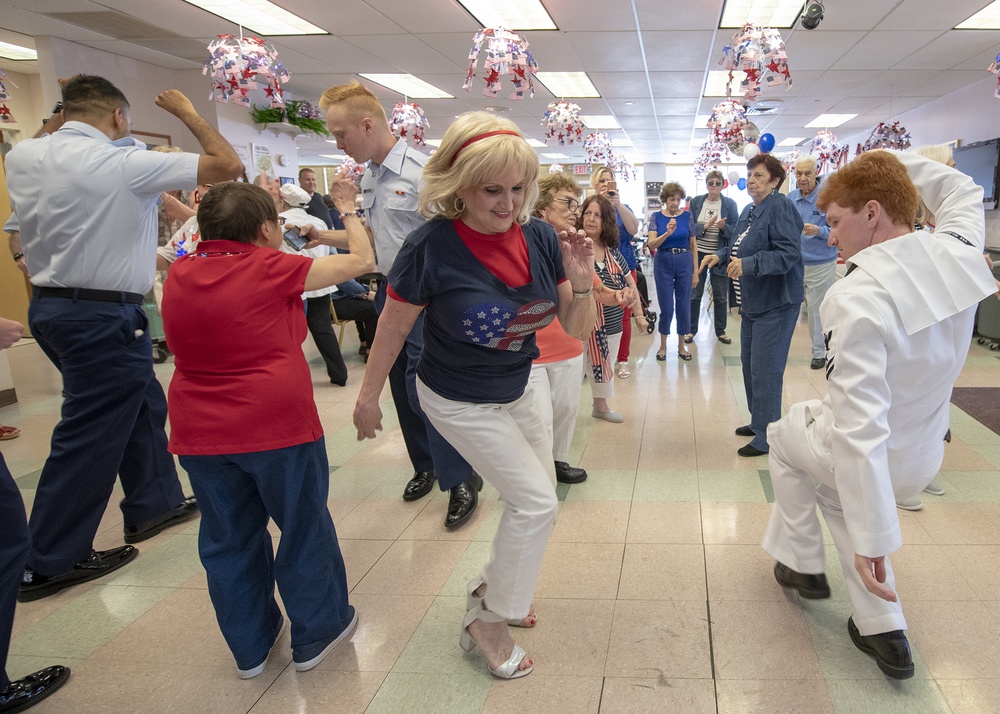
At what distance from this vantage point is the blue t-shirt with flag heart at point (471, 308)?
1.81m

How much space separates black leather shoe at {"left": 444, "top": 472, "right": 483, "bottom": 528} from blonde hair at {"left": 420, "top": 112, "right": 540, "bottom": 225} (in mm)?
1573

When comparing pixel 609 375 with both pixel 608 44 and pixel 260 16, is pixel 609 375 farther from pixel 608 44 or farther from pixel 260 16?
pixel 260 16

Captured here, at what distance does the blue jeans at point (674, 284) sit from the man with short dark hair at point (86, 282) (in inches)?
180

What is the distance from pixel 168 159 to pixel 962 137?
1170 centimetres

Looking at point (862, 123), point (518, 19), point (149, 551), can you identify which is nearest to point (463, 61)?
point (518, 19)

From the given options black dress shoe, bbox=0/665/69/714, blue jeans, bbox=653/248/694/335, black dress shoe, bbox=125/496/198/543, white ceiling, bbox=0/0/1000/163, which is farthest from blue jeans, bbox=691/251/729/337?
black dress shoe, bbox=0/665/69/714

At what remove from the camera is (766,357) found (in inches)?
142

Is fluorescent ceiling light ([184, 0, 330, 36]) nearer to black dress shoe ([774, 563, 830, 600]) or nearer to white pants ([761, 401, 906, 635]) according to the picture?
white pants ([761, 401, 906, 635])

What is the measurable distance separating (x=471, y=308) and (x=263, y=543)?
985 millimetres

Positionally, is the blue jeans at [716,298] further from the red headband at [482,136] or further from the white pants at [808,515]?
the red headband at [482,136]

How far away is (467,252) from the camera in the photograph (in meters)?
1.82

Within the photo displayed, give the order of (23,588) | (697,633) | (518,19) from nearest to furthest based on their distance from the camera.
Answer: (697,633) → (23,588) → (518,19)

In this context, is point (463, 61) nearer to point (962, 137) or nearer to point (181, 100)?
point (181, 100)

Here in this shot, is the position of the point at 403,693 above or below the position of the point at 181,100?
below
